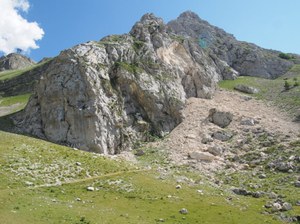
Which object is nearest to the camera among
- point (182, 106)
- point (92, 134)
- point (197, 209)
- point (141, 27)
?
point (197, 209)

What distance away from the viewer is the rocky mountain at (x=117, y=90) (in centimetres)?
7531

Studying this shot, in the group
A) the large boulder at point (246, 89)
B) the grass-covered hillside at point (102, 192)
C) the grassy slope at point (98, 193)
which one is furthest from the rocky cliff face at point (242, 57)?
the grassy slope at point (98, 193)

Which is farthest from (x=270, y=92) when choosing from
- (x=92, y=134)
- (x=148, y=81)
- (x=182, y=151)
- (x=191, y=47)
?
(x=92, y=134)

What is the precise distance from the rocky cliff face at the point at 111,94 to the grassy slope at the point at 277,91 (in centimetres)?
1926

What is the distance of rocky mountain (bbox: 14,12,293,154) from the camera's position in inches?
2965

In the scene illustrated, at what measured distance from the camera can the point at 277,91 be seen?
114 meters

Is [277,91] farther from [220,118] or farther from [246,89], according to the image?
[220,118]

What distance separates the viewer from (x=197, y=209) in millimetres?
45594

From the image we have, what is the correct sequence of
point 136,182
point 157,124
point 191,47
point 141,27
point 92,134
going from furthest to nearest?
point 191,47 < point 141,27 < point 157,124 < point 92,134 < point 136,182

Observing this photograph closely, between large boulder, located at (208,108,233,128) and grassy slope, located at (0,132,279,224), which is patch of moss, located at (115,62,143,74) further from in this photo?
grassy slope, located at (0,132,279,224)

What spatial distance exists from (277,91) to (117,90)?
5600 centimetres

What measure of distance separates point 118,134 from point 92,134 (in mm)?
6752

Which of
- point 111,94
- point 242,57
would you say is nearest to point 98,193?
point 111,94

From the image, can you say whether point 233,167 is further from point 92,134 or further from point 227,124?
point 92,134
